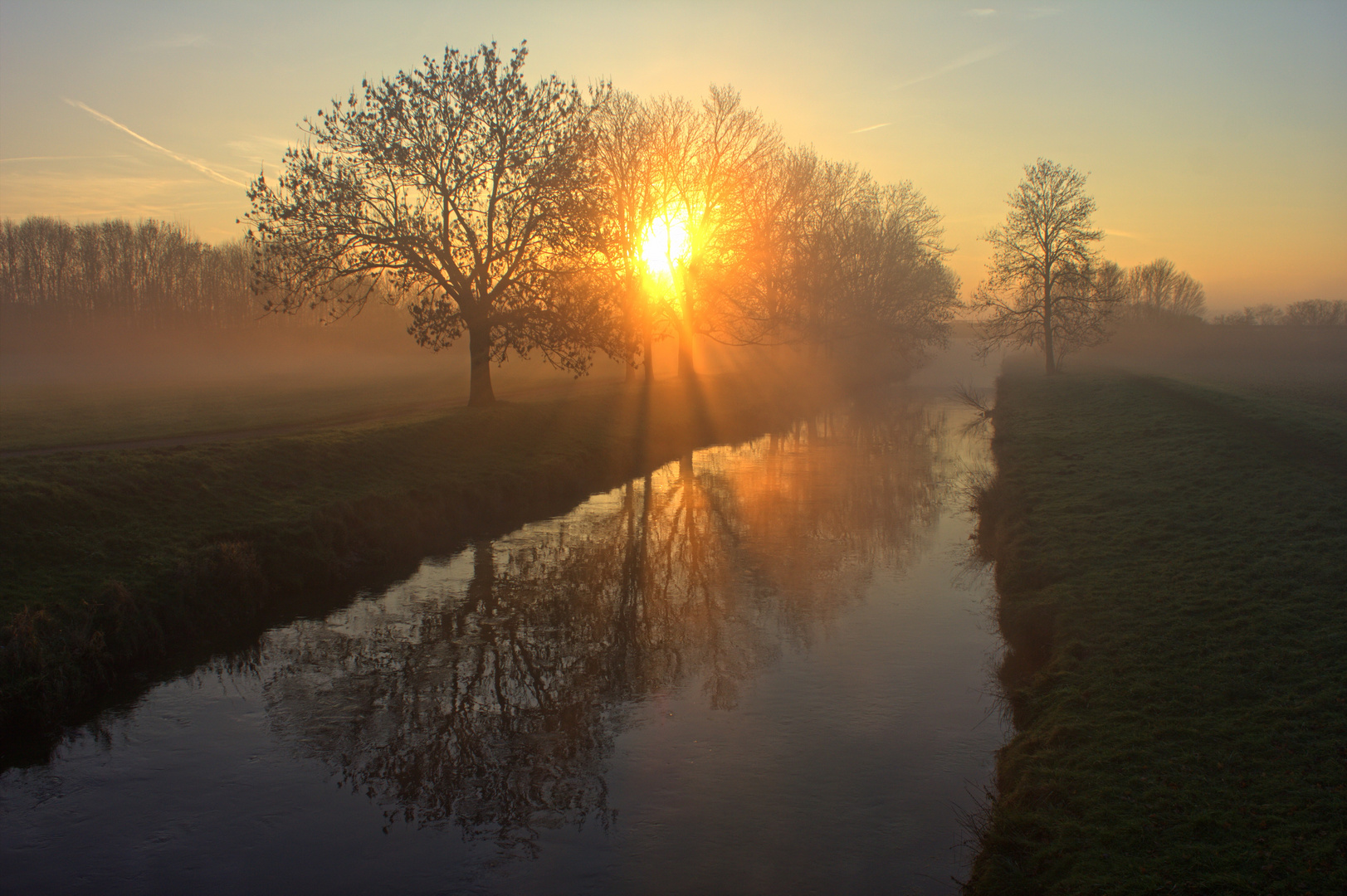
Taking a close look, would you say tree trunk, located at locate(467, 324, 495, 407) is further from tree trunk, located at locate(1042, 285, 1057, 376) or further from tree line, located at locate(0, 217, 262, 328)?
tree line, located at locate(0, 217, 262, 328)

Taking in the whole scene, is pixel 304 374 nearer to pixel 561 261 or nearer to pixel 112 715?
pixel 561 261

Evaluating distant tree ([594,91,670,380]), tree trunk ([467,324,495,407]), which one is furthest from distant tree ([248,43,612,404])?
distant tree ([594,91,670,380])

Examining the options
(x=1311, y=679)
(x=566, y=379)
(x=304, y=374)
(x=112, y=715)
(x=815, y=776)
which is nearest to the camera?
(x=1311, y=679)

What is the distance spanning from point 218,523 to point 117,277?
3674 inches

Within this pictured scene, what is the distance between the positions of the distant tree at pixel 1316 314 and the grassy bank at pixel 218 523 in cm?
8620

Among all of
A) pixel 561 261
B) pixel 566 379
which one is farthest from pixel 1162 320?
pixel 561 261

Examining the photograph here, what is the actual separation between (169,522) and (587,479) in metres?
12.3

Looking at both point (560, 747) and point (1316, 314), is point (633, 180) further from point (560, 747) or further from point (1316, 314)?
point (1316, 314)

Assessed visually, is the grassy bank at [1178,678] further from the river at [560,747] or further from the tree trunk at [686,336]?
the tree trunk at [686,336]

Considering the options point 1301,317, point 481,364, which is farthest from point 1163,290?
point 481,364

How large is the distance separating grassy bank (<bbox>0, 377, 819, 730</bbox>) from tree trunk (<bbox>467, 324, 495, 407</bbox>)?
200cm

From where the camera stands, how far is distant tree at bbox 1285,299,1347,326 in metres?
82.6

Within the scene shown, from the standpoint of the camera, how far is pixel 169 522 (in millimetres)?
14680

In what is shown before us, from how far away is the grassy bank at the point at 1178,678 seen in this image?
5.98 meters
